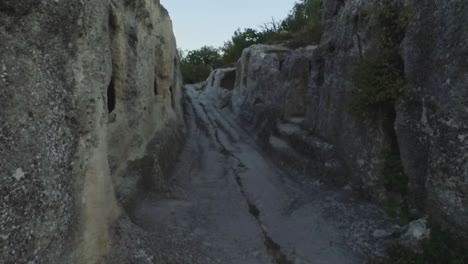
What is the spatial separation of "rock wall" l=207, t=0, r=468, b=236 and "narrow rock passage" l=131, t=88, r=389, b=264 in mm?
703

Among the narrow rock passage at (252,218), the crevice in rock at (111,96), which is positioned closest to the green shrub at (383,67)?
the narrow rock passage at (252,218)

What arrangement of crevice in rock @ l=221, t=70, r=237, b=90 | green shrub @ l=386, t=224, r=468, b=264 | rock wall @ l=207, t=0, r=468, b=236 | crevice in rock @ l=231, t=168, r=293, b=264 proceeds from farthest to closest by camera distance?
1. crevice in rock @ l=221, t=70, r=237, b=90
2. crevice in rock @ l=231, t=168, r=293, b=264
3. rock wall @ l=207, t=0, r=468, b=236
4. green shrub @ l=386, t=224, r=468, b=264

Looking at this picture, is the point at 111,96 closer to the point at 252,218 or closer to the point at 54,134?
the point at 252,218

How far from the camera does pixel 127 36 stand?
7180mm

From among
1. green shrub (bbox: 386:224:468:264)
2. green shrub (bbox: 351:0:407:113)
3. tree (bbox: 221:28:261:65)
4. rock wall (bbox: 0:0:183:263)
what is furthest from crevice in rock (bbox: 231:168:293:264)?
tree (bbox: 221:28:261:65)

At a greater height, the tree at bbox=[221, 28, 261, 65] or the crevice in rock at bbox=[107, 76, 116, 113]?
the tree at bbox=[221, 28, 261, 65]

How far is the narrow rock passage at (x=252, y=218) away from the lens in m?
5.79

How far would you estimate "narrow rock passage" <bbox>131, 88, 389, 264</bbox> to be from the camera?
579 cm

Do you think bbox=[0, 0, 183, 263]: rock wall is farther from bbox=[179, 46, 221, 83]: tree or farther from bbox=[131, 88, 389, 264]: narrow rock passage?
bbox=[179, 46, 221, 83]: tree

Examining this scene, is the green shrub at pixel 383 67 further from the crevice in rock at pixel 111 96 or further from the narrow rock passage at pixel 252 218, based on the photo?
the crevice in rock at pixel 111 96

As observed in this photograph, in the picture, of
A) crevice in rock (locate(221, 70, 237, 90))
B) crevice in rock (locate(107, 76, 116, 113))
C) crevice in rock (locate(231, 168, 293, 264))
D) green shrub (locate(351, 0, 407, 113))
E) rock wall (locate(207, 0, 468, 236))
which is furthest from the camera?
crevice in rock (locate(221, 70, 237, 90))

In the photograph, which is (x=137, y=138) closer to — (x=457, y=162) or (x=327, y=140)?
(x=327, y=140)

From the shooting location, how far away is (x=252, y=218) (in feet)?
23.6

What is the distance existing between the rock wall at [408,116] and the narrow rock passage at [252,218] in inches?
27.7
